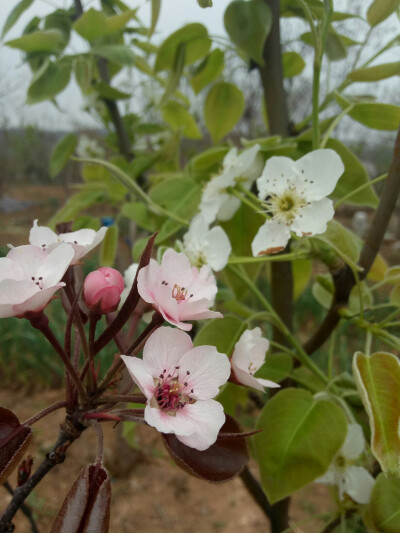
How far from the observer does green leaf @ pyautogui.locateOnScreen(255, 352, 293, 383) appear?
1.70ft

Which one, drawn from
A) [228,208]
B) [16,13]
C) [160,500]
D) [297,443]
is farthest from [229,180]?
[160,500]

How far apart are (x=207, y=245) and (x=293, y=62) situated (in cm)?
39

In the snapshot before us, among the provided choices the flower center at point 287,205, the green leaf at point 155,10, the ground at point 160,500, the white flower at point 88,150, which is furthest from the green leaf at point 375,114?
the white flower at point 88,150

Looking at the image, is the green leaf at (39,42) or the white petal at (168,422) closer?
the white petal at (168,422)

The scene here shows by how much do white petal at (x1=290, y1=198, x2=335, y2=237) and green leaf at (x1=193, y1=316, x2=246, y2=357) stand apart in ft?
0.40

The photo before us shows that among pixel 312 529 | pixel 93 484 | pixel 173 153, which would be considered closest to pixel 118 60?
pixel 173 153

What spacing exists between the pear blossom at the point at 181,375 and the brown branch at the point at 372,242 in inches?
10.6

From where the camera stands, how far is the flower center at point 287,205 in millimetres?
428

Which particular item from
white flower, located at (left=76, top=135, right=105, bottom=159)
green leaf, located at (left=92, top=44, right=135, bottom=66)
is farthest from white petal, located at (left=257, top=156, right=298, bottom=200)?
white flower, located at (left=76, top=135, right=105, bottom=159)

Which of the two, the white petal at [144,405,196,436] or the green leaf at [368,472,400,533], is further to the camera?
the green leaf at [368,472,400,533]

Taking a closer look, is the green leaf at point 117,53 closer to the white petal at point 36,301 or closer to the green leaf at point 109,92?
the green leaf at point 109,92

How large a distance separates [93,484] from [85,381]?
71 mm

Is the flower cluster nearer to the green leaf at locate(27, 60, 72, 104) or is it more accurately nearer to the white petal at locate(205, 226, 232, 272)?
the white petal at locate(205, 226, 232, 272)

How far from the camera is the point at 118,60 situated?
0.75m
